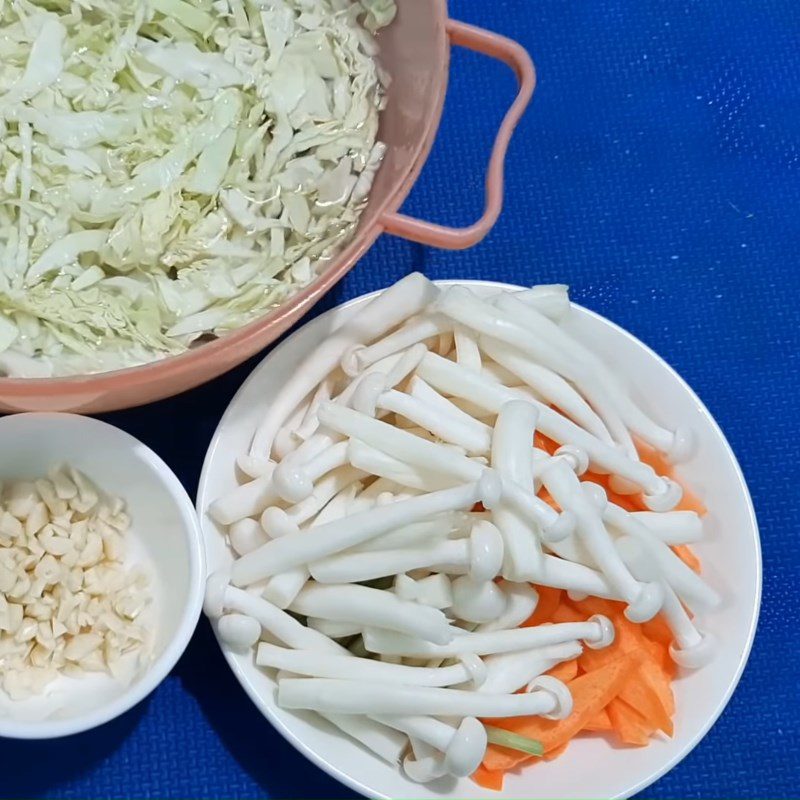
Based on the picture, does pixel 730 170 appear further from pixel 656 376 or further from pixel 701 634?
pixel 701 634

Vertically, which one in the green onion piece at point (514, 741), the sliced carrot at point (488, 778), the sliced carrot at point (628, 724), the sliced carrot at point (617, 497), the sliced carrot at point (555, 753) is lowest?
the sliced carrot at point (488, 778)

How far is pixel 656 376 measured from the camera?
0.78 metres

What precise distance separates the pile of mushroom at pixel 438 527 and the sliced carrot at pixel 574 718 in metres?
0.02

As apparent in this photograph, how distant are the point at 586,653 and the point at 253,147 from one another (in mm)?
460

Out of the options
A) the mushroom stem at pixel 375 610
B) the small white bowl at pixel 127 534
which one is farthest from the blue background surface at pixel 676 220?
the mushroom stem at pixel 375 610

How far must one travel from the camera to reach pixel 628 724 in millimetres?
737

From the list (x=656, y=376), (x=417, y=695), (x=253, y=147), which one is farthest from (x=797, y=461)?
(x=253, y=147)

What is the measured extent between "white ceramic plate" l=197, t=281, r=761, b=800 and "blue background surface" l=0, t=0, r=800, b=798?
12 centimetres

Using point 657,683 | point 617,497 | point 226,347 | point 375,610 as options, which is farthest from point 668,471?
point 226,347

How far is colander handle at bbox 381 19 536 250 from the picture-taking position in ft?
2.09

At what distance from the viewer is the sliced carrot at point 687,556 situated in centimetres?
78

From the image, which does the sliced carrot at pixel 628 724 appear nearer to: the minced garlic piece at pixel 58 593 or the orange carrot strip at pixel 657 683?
the orange carrot strip at pixel 657 683

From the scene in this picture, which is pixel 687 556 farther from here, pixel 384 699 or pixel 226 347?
pixel 226 347

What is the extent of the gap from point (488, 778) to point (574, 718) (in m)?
0.08
